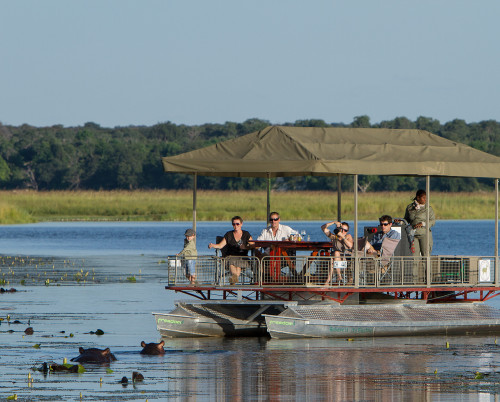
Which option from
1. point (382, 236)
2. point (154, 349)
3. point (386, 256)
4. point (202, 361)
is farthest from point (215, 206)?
point (202, 361)

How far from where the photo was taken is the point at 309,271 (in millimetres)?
17922

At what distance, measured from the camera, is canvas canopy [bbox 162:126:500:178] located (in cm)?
1798

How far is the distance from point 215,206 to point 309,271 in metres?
51.1

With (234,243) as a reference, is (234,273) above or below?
below

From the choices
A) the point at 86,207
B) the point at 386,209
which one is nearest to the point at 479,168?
the point at 386,209

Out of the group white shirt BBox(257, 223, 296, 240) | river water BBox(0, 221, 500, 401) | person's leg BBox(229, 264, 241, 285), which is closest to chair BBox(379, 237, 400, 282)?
river water BBox(0, 221, 500, 401)

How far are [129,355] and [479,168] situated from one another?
618 cm

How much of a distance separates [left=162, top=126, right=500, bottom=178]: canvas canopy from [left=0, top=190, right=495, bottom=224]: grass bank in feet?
124

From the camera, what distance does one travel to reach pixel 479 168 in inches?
741

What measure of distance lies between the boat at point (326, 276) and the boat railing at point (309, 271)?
2 cm

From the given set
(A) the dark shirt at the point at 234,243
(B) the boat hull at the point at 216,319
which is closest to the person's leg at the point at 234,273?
(B) the boat hull at the point at 216,319

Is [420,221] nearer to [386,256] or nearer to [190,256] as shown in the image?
[386,256]

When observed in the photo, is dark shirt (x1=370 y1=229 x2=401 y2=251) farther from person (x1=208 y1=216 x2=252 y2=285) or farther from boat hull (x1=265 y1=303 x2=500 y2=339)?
person (x1=208 y1=216 x2=252 y2=285)

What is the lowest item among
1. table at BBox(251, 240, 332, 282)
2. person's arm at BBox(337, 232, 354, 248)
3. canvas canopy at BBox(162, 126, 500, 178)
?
table at BBox(251, 240, 332, 282)
